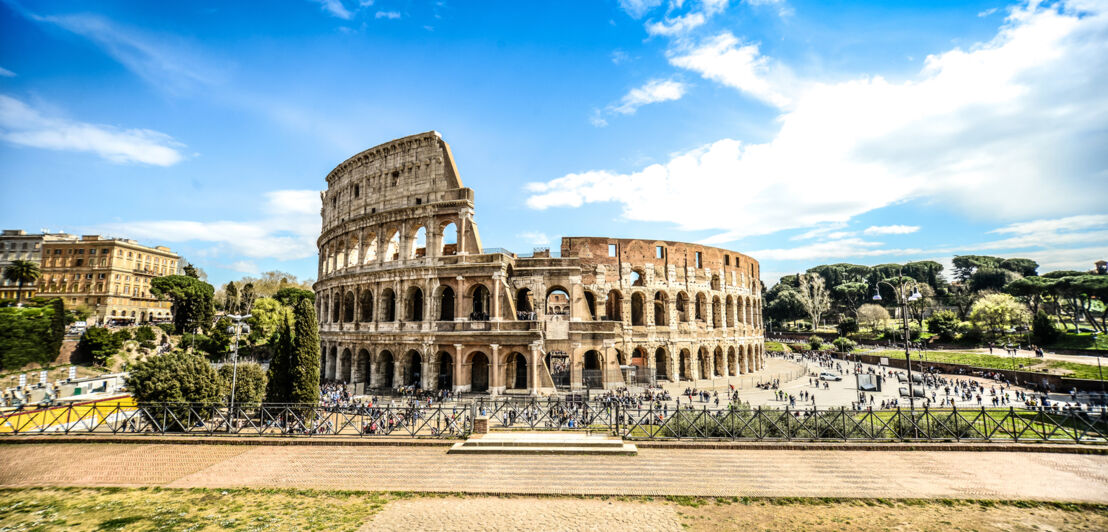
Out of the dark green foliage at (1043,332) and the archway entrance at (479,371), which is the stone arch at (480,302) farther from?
the dark green foliage at (1043,332)

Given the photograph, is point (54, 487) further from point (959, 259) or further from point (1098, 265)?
point (959, 259)

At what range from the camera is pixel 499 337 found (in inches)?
1117

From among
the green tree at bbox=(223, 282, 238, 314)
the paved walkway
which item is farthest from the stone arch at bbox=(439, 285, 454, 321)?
the green tree at bbox=(223, 282, 238, 314)

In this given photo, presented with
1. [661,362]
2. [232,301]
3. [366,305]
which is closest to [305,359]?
[366,305]

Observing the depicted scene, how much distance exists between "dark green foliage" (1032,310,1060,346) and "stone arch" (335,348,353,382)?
2855 inches

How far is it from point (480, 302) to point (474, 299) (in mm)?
599

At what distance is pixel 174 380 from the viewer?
58.2 ft

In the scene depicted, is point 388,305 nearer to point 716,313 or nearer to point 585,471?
point 585,471

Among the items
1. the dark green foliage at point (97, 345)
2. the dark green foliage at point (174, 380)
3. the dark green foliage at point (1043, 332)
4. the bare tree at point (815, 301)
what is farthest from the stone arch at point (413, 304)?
the bare tree at point (815, 301)

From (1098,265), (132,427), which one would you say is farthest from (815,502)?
(1098,265)

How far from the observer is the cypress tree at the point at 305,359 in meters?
21.0

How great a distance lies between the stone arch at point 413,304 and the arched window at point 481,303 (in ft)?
13.5

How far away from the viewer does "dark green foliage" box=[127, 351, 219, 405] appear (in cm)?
1759

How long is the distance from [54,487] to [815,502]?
2030cm
